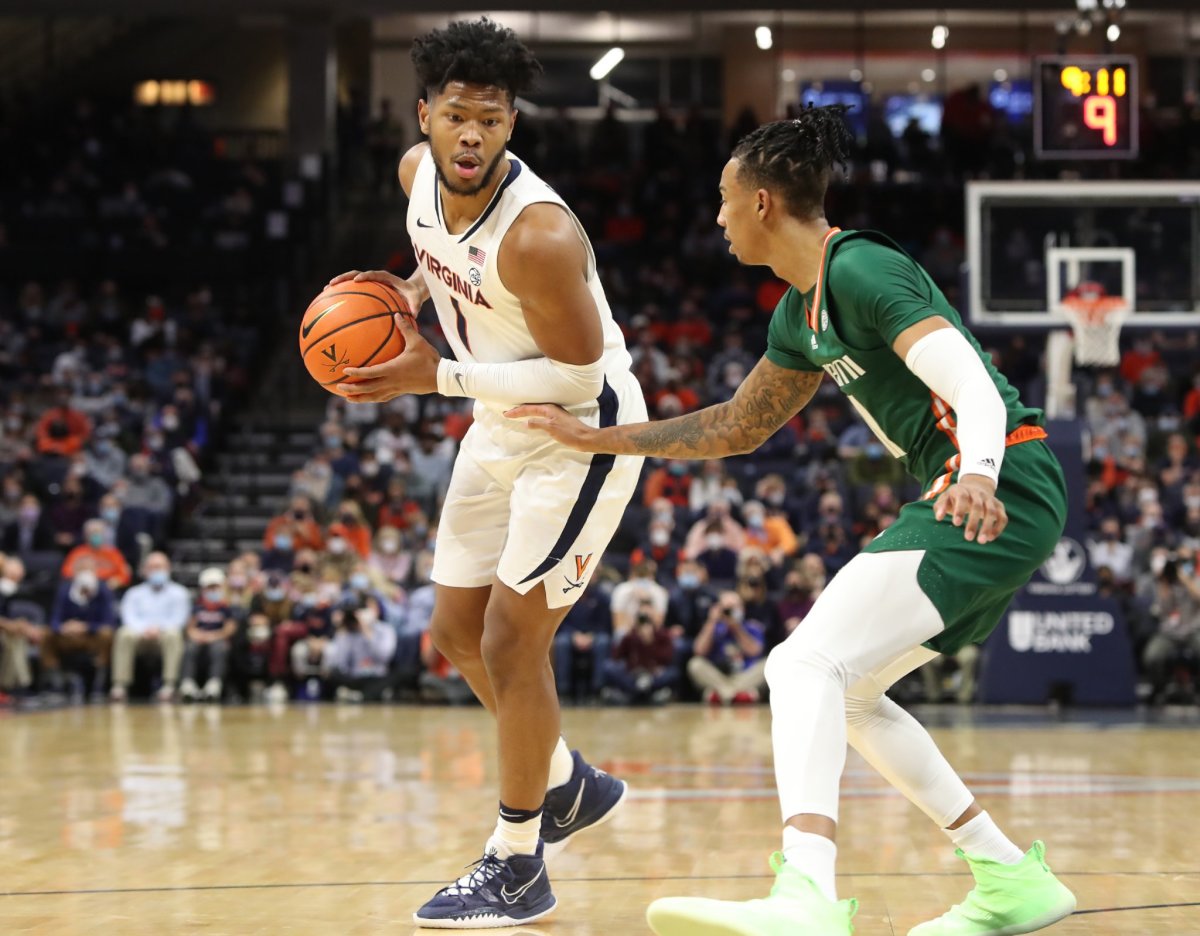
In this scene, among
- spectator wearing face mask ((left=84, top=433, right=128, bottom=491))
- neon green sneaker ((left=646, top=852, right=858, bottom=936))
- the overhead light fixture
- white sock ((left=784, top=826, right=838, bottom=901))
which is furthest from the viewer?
the overhead light fixture

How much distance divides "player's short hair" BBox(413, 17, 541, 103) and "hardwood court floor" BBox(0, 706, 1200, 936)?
7.34 feet

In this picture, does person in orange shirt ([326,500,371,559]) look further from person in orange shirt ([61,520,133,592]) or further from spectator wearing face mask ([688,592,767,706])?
spectator wearing face mask ([688,592,767,706])

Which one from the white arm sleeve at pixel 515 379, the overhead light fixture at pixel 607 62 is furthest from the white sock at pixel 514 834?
the overhead light fixture at pixel 607 62

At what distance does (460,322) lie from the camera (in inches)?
181

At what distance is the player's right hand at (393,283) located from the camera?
457 centimetres

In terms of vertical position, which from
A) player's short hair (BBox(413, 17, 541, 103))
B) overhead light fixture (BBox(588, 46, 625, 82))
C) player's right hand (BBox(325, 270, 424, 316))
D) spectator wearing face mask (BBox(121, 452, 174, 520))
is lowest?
spectator wearing face mask (BBox(121, 452, 174, 520))

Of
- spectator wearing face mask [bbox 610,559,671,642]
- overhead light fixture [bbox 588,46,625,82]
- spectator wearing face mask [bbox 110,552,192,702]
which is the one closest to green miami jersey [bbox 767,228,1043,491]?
spectator wearing face mask [bbox 610,559,671,642]

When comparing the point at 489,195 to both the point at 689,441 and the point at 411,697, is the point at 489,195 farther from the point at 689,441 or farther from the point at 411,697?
the point at 411,697

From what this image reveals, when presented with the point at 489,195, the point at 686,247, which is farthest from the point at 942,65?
the point at 489,195

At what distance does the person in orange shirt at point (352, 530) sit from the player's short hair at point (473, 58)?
10620 millimetres

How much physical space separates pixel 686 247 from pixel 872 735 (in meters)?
17.8

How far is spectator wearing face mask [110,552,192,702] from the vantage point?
44.4 ft

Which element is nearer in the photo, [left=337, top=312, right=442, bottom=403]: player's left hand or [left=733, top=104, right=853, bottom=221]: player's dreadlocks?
[left=733, top=104, right=853, bottom=221]: player's dreadlocks

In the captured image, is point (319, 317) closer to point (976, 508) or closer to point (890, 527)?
point (890, 527)
